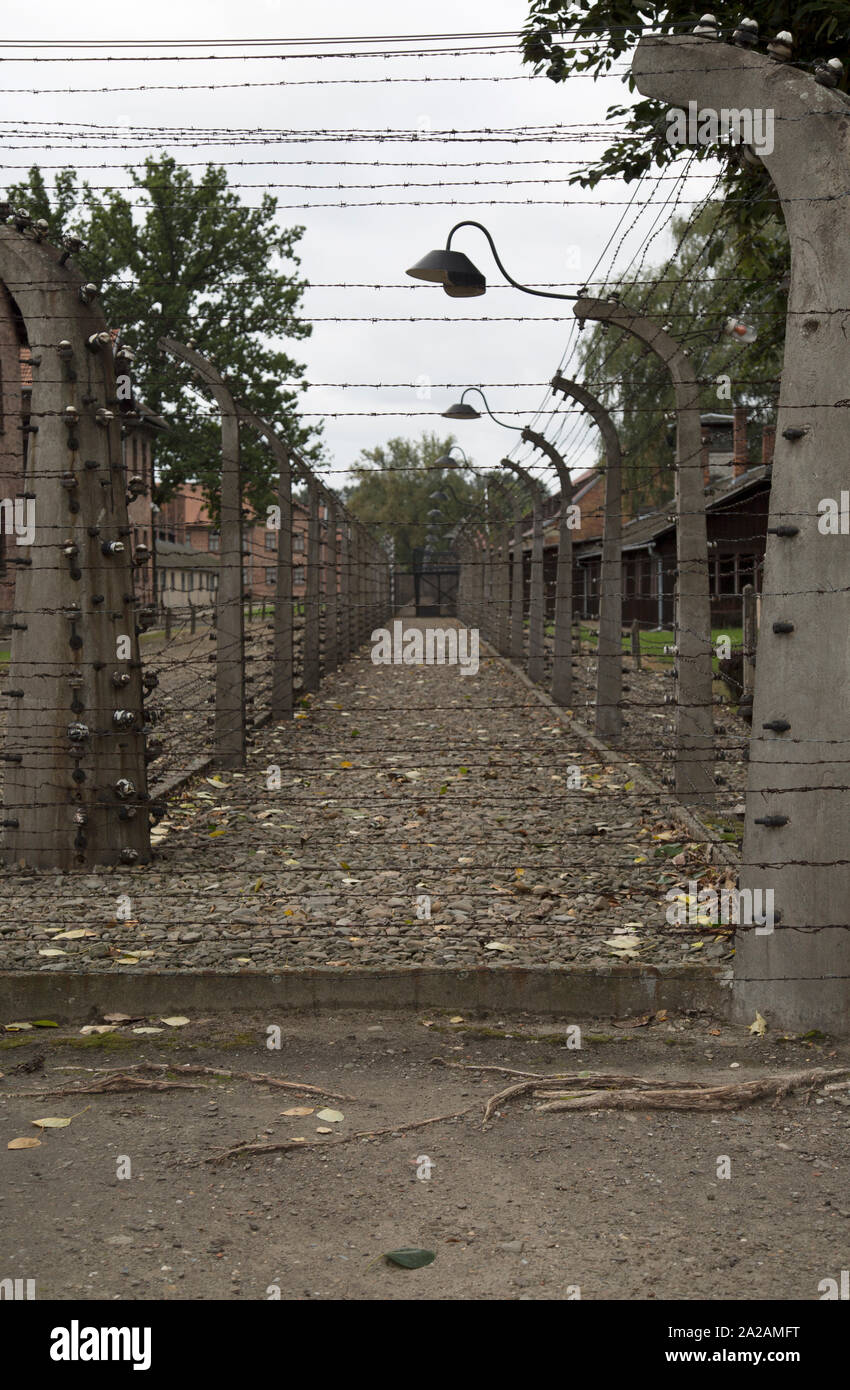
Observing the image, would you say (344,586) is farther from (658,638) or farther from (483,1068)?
(483,1068)

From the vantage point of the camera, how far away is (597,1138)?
4.57m

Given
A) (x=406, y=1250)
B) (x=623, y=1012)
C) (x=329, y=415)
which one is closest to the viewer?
(x=406, y=1250)

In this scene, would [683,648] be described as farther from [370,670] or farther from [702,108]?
[370,670]

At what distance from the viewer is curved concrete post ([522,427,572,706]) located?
1569 centimetres

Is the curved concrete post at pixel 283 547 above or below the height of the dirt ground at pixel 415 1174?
above

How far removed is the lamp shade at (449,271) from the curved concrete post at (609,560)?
13.5 ft

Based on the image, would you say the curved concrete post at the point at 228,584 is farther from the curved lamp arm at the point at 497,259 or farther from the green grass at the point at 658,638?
the green grass at the point at 658,638

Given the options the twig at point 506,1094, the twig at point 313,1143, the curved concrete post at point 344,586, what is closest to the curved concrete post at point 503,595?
the curved concrete post at point 344,586

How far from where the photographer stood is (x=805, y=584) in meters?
5.51

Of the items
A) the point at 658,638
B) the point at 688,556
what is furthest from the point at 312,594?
the point at 658,638

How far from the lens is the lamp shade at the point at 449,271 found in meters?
8.38

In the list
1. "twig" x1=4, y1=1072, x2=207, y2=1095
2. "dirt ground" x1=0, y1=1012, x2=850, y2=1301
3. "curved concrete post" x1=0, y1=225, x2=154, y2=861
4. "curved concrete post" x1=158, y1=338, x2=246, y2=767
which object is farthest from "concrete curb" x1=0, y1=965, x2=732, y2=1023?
"curved concrete post" x1=158, y1=338, x2=246, y2=767
